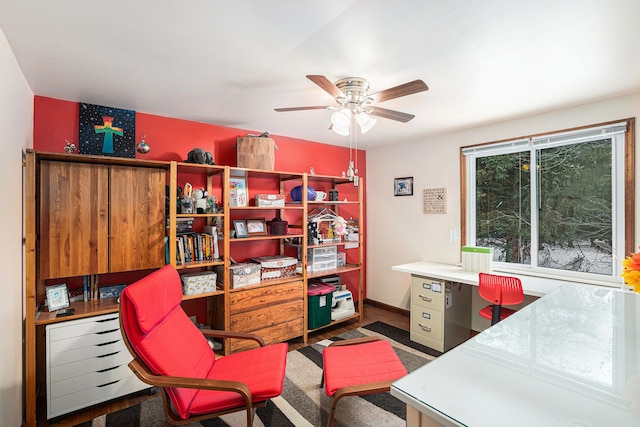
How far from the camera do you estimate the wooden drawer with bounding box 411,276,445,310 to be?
3.11 metres

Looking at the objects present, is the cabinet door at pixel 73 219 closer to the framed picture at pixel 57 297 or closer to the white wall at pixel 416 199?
the framed picture at pixel 57 297

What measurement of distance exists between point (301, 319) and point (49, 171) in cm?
254

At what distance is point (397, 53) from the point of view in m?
1.79

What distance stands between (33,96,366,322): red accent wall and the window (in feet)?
5.79

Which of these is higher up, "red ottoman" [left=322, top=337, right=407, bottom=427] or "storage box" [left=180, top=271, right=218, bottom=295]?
"storage box" [left=180, top=271, right=218, bottom=295]

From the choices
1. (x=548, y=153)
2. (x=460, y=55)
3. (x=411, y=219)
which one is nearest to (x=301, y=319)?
(x=411, y=219)

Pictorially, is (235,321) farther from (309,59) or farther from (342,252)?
(309,59)

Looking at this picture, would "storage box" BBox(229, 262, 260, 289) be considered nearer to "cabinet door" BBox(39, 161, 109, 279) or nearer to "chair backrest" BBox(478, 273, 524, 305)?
"cabinet door" BBox(39, 161, 109, 279)

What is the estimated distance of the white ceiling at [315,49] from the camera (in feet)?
4.63

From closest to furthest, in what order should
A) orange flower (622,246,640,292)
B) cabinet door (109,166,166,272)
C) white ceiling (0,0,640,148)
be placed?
Result: orange flower (622,246,640,292)
white ceiling (0,0,640,148)
cabinet door (109,166,166,272)

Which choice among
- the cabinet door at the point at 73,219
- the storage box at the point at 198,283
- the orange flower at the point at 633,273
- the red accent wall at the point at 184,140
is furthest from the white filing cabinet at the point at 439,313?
the cabinet door at the point at 73,219

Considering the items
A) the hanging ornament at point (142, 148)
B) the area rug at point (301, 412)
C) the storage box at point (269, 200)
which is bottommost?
the area rug at point (301, 412)

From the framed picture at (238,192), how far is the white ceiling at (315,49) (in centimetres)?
82

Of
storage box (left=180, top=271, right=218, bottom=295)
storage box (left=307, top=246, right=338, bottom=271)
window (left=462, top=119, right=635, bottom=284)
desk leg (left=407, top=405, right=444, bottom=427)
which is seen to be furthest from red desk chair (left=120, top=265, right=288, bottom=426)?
window (left=462, top=119, right=635, bottom=284)
